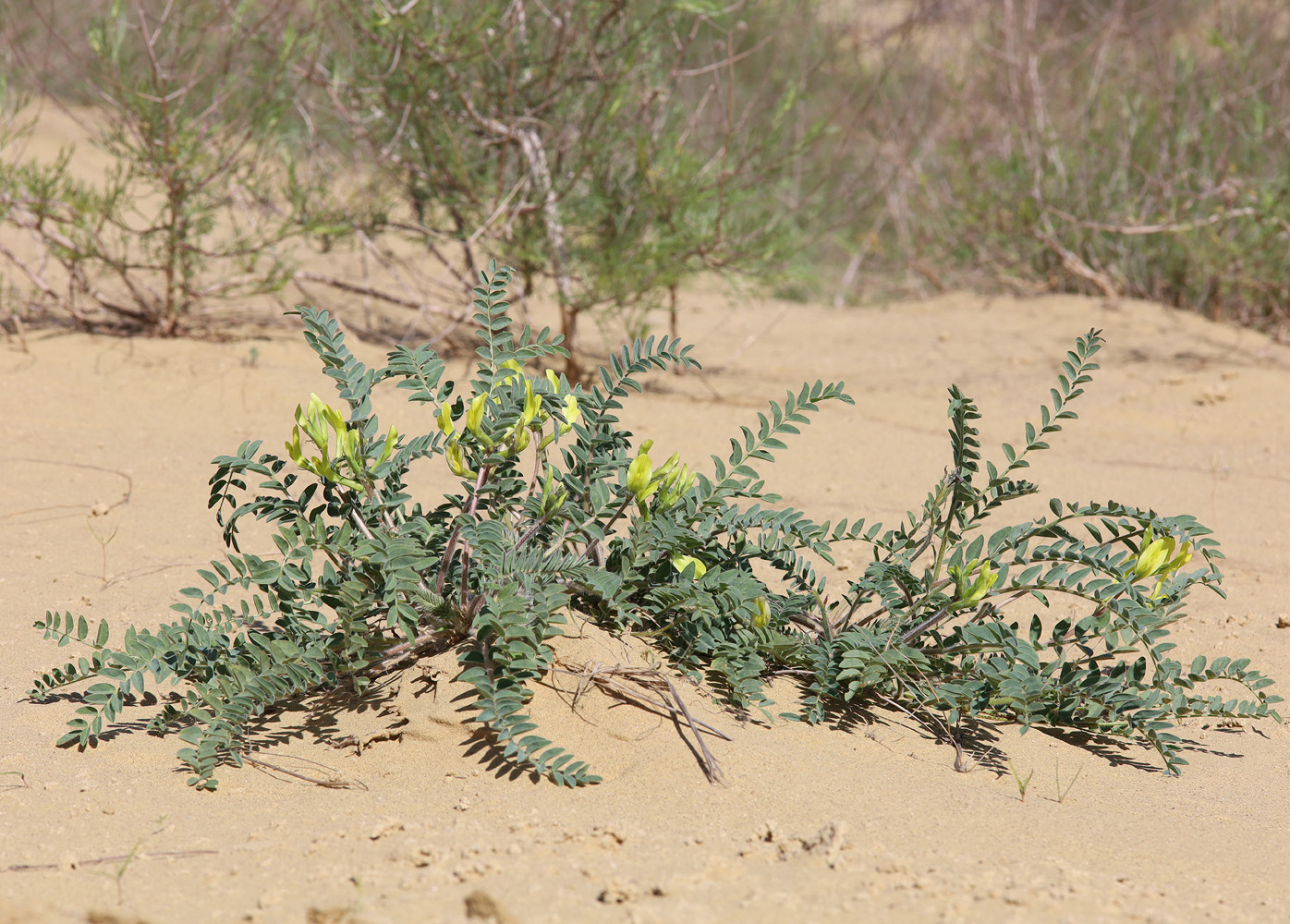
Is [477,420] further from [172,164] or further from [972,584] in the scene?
[172,164]

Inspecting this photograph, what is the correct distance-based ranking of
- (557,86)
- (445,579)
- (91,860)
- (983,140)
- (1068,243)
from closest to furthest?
(91,860), (445,579), (557,86), (1068,243), (983,140)

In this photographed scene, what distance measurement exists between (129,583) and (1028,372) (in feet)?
14.2

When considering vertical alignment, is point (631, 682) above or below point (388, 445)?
below

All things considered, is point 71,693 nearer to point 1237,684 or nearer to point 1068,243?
point 1237,684

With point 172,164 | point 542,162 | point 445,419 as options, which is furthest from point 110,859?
point 542,162

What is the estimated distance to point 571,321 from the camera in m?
4.96

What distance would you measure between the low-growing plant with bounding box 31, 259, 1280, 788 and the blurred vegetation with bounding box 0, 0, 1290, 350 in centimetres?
247

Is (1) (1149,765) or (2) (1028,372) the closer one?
(1) (1149,765)

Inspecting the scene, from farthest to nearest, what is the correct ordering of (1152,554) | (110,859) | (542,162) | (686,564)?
(542,162) → (686,564) → (1152,554) → (110,859)

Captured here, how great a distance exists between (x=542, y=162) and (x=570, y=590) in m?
3.33

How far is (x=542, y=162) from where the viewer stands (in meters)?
4.91

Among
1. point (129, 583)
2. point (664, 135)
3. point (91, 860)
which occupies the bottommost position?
point (129, 583)

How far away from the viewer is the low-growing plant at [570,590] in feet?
5.88

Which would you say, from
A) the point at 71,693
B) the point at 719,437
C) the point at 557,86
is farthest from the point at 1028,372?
the point at 71,693
